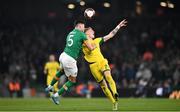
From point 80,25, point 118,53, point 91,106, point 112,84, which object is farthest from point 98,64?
point 118,53

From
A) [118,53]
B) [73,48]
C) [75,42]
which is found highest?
[75,42]

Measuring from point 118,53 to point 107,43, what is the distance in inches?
83.7

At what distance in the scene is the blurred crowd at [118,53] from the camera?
4012cm

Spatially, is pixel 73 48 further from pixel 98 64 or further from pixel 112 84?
pixel 98 64

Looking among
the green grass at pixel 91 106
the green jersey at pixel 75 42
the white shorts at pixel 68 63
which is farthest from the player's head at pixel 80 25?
the green grass at pixel 91 106

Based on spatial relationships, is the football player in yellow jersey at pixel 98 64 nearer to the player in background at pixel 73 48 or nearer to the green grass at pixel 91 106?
the green grass at pixel 91 106

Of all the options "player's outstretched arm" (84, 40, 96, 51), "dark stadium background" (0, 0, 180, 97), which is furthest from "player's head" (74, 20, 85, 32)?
"dark stadium background" (0, 0, 180, 97)

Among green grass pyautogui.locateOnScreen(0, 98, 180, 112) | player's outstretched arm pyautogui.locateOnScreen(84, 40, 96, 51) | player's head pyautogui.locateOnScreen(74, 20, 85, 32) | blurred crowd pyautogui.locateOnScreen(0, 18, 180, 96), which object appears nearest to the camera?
player's outstretched arm pyautogui.locateOnScreen(84, 40, 96, 51)

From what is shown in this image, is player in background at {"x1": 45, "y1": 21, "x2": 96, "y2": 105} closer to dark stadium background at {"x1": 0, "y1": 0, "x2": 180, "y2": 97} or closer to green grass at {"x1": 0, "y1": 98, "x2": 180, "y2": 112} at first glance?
green grass at {"x1": 0, "y1": 98, "x2": 180, "y2": 112}

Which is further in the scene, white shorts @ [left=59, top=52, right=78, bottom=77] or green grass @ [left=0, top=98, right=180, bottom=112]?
green grass @ [left=0, top=98, right=180, bottom=112]

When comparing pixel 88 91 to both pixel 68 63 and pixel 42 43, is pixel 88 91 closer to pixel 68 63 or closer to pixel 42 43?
pixel 42 43

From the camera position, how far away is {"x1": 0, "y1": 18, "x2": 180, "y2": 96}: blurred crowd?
40125mm

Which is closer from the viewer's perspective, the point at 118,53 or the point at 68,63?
the point at 68,63

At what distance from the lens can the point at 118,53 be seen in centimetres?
4478
